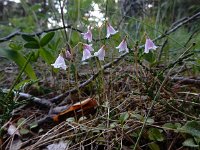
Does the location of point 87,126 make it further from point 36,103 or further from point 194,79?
point 194,79

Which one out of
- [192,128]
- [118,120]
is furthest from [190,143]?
[118,120]

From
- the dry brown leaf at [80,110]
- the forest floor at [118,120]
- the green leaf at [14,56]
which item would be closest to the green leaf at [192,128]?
the forest floor at [118,120]

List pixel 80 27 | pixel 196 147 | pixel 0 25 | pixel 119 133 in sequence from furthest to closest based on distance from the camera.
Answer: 1. pixel 0 25
2. pixel 80 27
3. pixel 119 133
4. pixel 196 147

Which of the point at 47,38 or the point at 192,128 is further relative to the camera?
the point at 47,38

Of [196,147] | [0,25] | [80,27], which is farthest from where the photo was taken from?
[0,25]

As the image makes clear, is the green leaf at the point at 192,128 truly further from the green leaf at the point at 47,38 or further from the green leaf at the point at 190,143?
the green leaf at the point at 47,38

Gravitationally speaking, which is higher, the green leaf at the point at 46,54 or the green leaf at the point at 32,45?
the green leaf at the point at 32,45

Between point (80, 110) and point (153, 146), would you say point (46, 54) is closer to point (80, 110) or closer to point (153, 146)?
point (80, 110)

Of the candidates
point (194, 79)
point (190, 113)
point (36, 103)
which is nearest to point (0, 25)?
point (36, 103)

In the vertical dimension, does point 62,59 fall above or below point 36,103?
above
